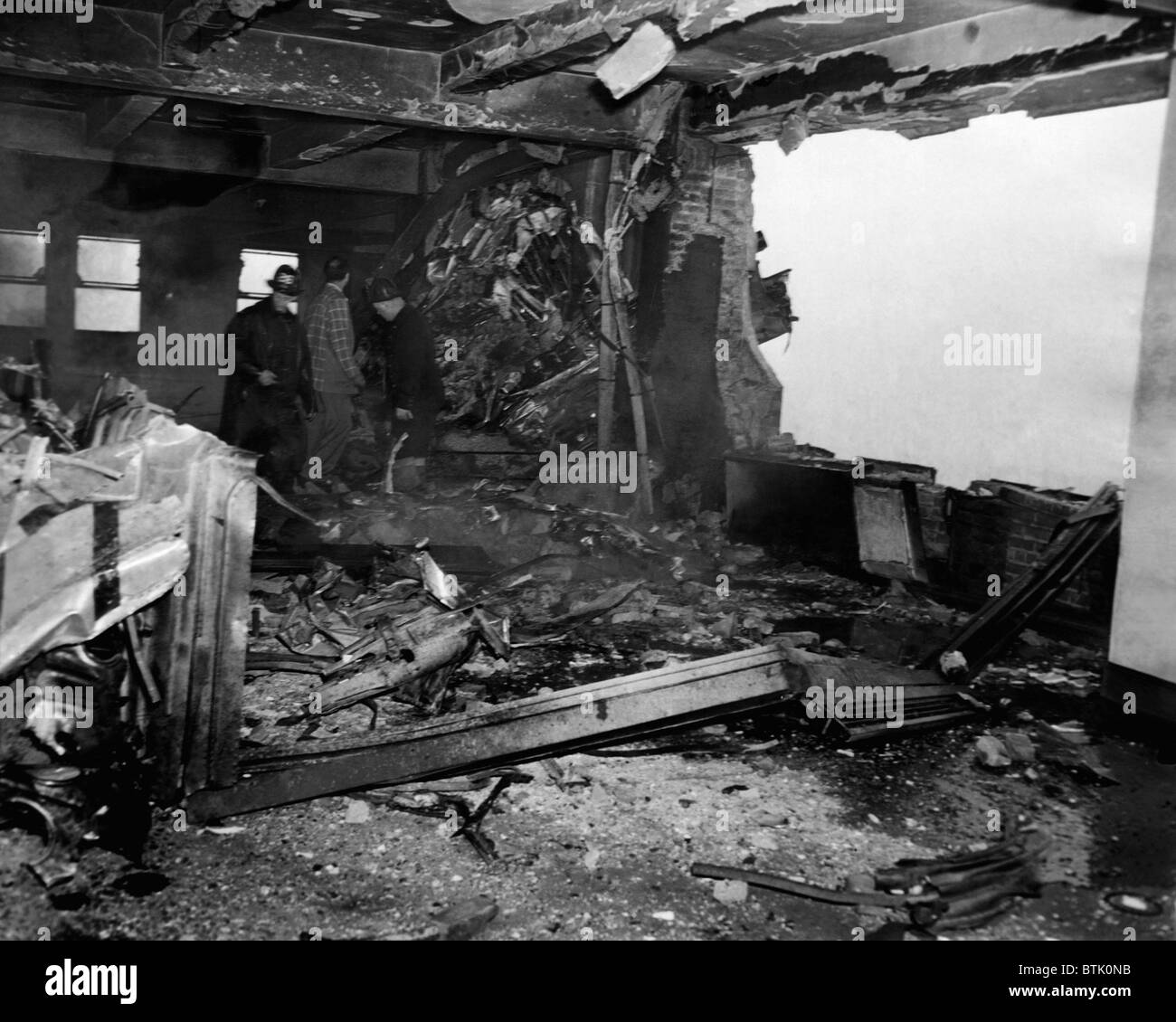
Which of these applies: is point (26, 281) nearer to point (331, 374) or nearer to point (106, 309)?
point (106, 309)

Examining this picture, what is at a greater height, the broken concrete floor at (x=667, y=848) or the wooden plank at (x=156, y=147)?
the wooden plank at (x=156, y=147)

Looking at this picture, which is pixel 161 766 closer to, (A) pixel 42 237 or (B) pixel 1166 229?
(B) pixel 1166 229

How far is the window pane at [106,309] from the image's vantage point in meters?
11.7

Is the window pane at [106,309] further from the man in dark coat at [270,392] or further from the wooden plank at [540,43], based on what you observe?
the wooden plank at [540,43]

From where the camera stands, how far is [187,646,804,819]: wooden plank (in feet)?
11.1

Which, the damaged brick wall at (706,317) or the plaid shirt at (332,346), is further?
the plaid shirt at (332,346)

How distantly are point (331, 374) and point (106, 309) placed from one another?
487 cm

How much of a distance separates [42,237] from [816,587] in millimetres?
10130

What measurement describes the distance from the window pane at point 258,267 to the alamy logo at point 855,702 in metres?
10.9

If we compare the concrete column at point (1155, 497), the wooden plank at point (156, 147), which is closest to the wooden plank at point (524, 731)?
the concrete column at point (1155, 497)

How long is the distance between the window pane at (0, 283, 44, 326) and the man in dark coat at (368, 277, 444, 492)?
17.1 feet

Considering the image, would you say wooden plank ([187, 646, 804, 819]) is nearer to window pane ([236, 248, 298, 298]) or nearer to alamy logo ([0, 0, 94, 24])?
alamy logo ([0, 0, 94, 24])

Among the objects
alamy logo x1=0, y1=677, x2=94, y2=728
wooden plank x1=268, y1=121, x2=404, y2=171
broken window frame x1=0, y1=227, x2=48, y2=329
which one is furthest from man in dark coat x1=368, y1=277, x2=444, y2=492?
alamy logo x1=0, y1=677, x2=94, y2=728
